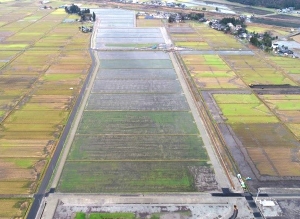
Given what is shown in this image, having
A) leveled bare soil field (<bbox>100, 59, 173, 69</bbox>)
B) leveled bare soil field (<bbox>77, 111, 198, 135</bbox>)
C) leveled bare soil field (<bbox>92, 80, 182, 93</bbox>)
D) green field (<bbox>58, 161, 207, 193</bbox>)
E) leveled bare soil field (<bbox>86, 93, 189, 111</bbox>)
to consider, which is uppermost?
green field (<bbox>58, 161, 207, 193</bbox>)

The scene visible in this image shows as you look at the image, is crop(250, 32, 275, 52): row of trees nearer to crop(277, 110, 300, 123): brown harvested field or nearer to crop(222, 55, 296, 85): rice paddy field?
crop(222, 55, 296, 85): rice paddy field

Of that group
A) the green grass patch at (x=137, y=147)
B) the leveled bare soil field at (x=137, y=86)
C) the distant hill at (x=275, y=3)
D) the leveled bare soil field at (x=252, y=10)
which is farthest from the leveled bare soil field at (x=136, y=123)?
the distant hill at (x=275, y=3)

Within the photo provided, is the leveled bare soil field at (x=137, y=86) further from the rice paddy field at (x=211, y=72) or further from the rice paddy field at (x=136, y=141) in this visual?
the rice paddy field at (x=211, y=72)

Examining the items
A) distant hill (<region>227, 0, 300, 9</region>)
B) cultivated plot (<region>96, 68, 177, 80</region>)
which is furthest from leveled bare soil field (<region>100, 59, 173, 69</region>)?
distant hill (<region>227, 0, 300, 9</region>)

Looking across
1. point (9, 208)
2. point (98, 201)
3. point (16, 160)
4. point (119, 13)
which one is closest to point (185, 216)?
point (98, 201)

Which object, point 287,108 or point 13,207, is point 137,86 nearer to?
point 287,108
